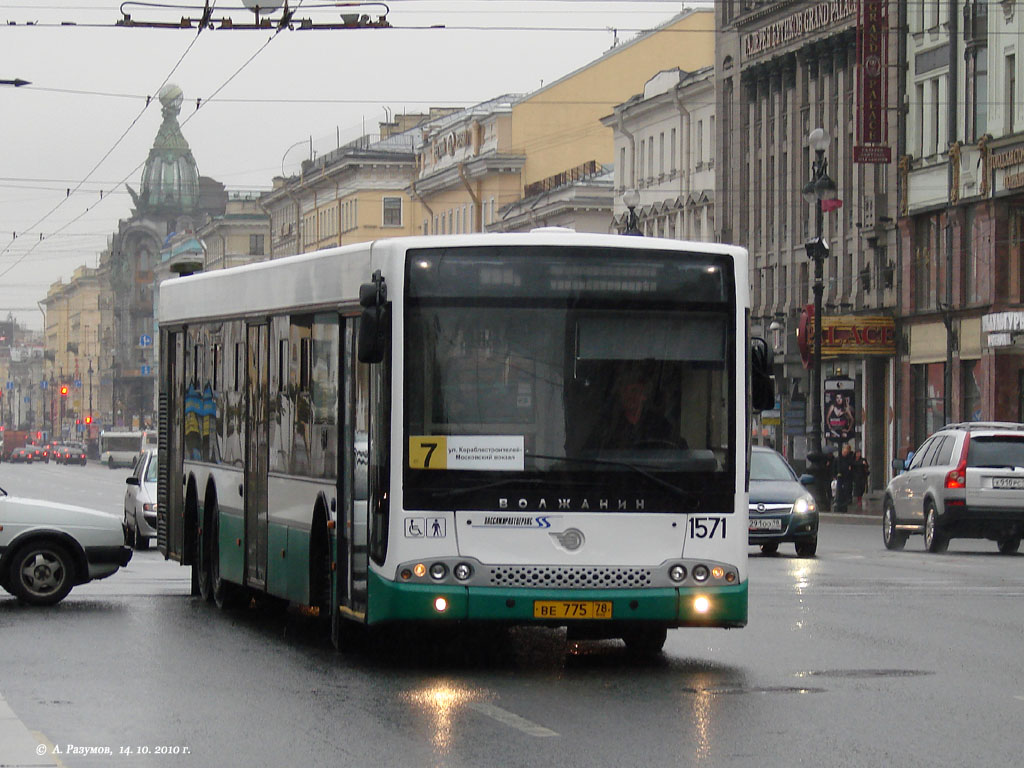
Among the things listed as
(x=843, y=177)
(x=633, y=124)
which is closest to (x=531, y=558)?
(x=843, y=177)

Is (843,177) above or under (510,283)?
above

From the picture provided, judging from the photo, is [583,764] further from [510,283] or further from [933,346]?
[933,346]

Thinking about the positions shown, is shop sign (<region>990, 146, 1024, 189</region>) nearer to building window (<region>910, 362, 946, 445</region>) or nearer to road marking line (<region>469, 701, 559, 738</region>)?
building window (<region>910, 362, 946, 445</region>)

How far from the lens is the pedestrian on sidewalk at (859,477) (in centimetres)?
5325

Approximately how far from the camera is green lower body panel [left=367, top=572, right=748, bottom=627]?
14.0 m

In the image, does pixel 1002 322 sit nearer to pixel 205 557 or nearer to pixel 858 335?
pixel 858 335

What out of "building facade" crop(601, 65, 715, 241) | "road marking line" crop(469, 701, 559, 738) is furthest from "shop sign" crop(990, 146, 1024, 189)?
"road marking line" crop(469, 701, 559, 738)

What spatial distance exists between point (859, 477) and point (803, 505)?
2406cm

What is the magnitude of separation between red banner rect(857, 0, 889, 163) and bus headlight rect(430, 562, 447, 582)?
45808 millimetres

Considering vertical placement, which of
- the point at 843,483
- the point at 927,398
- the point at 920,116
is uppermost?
the point at 920,116

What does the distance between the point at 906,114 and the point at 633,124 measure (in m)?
A: 24.8

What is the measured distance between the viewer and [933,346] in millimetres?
57406

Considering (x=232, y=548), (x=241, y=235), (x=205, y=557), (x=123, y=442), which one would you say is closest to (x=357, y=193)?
(x=123, y=442)

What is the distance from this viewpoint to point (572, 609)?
14055 millimetres
